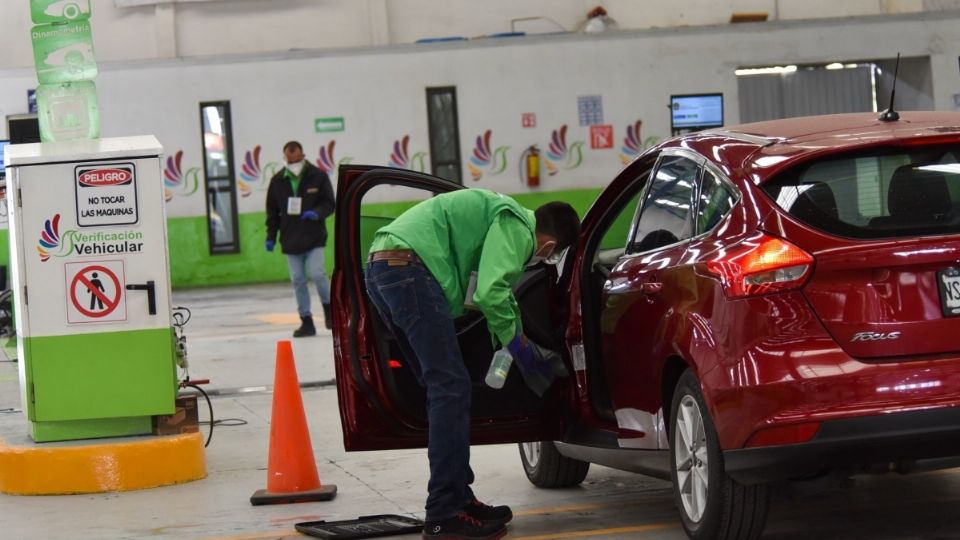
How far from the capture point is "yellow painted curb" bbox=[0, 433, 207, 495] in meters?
7.34

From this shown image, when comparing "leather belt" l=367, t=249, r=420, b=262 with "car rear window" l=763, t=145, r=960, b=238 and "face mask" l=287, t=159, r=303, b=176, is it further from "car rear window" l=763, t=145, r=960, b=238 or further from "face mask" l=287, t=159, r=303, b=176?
"face mask" l=287, t=159, r=303, b=176

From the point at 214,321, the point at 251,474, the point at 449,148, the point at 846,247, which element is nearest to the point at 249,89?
the point at 449,148

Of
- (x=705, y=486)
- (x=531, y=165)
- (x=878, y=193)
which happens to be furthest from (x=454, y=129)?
(x=878, y=193)

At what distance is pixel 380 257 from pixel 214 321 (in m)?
12.2

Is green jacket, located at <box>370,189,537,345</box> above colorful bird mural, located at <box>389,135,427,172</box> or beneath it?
beneath

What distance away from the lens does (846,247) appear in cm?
478

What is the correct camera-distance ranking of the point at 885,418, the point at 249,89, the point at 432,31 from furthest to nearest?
1. the point at 432,31
2. the point at 249,89
3. the point at 885,418

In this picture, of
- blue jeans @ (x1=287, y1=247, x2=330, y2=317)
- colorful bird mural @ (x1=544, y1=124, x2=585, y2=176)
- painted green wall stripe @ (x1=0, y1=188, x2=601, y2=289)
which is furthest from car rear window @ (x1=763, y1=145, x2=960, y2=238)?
colorful bird mural @ (x1=544, y1=124, x2=585, y2=176)

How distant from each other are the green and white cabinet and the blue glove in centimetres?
241

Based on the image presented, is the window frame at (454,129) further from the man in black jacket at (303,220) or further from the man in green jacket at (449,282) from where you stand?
the man in green jacket at (449,282)

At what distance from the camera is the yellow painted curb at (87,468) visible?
7344 millimetres

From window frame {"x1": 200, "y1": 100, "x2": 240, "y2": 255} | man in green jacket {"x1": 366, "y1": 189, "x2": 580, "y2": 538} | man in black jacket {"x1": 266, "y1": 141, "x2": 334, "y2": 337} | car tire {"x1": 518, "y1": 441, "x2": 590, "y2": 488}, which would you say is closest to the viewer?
man in green jacket {"x1": 366, "y1": 189, "x2": 580, "y2": 538}

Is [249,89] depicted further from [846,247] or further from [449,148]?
[846,247]

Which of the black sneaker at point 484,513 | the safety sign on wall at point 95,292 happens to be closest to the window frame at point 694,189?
the black sneaker at point 484,513
